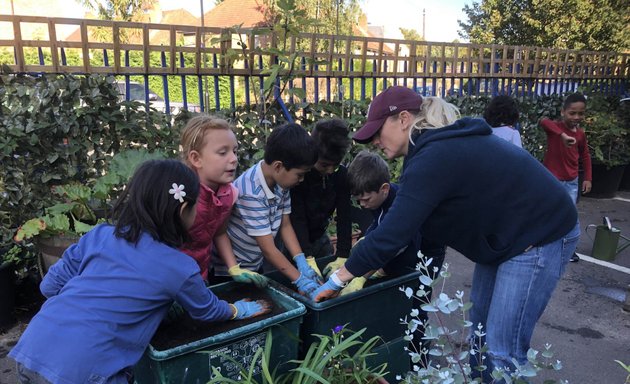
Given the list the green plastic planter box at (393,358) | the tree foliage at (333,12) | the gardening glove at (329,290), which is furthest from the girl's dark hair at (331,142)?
the tree foliage at (333,12)

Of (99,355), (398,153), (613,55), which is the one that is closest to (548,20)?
(613,55)

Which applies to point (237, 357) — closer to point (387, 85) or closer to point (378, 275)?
point (378, 275)

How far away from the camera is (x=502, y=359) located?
6.33 ft

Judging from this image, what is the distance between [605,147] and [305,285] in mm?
7538

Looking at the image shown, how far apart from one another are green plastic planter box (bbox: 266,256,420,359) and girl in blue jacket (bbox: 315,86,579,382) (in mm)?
91

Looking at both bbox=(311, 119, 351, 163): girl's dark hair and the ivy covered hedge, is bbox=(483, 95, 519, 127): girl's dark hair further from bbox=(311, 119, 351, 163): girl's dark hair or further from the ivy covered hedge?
the ivy covered hedge

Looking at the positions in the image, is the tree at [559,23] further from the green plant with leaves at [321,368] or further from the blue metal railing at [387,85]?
the green plant with leaves at [321,368]

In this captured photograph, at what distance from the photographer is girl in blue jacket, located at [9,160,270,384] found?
1.48 m

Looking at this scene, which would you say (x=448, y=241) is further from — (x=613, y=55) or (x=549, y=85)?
(x=613, y=55)

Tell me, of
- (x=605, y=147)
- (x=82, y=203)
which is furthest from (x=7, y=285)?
(x=605, y=147)

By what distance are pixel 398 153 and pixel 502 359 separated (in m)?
0.94

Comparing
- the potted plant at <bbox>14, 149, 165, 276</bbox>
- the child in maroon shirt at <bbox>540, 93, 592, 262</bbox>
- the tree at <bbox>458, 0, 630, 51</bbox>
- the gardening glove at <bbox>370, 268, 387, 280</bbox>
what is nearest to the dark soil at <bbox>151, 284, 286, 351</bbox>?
the gardening glove at <bbox>370, 268, 387, 280</bbox>

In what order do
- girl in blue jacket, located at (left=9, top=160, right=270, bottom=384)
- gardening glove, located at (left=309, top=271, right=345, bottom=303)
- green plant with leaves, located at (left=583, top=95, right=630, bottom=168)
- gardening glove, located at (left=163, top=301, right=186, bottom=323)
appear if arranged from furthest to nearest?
green plant with leaves, located at (left=583, top=95, right=630, bottom=168) → gardening glove, located at (left=309, top=271, right=345, bottom=303) → gardening glove, located at (left=163, top=301, right=186, bottom=323) → girl in blue jacket, located at (left=9, top=160, right=270, bottom=384)

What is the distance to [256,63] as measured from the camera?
435 cm
